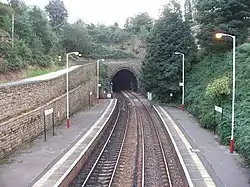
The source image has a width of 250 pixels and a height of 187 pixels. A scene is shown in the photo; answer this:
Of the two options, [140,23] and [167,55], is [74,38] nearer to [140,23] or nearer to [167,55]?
[167,55]

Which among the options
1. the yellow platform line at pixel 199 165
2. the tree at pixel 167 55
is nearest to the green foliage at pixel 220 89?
the yellow platform line at pixel 199 165

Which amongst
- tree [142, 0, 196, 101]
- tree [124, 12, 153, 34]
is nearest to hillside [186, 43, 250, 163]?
tree [142, 0, 196, 101]

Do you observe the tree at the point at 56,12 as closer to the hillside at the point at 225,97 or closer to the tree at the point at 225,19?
the hillside at the point at 225,97

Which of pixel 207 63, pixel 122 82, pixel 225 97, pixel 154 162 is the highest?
pixel 207 63

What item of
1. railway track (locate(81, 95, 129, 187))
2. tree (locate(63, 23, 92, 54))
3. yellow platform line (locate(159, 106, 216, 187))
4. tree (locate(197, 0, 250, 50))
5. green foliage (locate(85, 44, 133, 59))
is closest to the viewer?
yellow platform line (locate(159, 106, 216, 187))

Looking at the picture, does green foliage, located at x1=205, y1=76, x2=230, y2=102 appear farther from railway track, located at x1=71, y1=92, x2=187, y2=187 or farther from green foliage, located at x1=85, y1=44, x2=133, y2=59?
green foliage, located at x1=85, y1=44, x2=133, y2=59

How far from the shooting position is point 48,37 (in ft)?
161

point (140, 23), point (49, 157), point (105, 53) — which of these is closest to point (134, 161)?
point (49, 157)

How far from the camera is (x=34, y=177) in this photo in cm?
1405

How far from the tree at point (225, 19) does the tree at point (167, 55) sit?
477 centimetres

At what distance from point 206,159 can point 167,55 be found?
22.7 meters

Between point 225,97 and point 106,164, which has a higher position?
point 225,97

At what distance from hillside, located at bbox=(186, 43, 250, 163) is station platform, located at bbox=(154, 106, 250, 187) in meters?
0.64

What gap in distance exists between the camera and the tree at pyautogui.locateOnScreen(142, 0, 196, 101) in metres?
37.5
